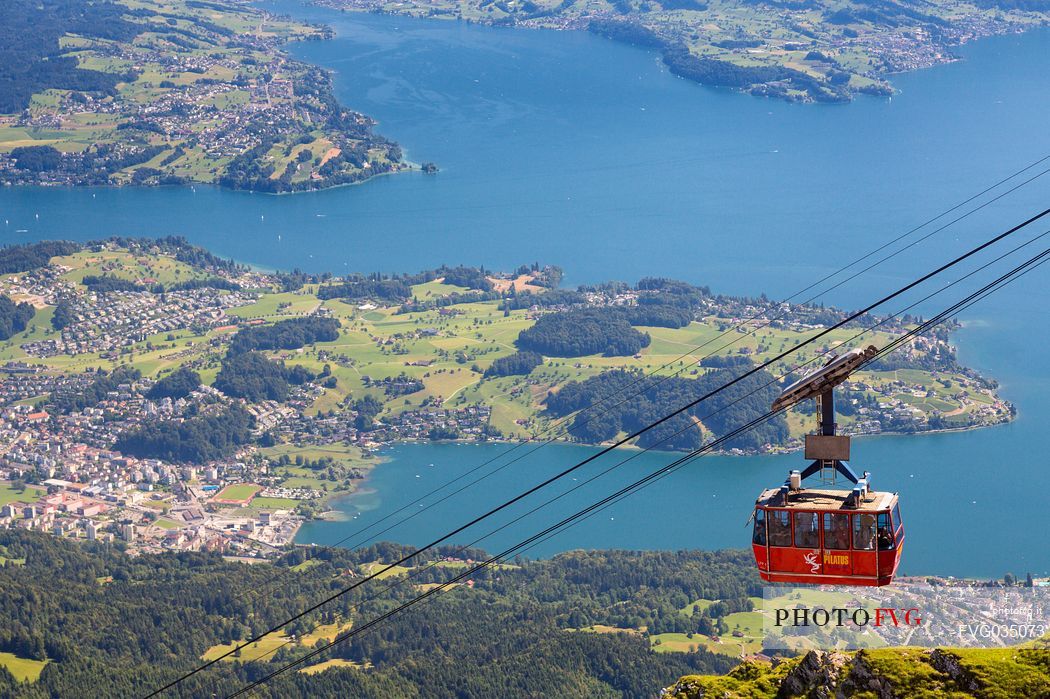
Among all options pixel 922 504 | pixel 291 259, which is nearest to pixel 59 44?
pixel 291 259

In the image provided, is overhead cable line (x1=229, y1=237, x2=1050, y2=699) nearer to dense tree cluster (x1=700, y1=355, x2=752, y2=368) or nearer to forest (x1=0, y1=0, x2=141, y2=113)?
dense tree cluster (x1=700, y1=355, x2=752, y2=368)

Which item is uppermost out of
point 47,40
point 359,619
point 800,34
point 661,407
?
point 47,40

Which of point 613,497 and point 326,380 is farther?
point 326,380

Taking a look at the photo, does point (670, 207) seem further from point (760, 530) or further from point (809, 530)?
point (809, 530)

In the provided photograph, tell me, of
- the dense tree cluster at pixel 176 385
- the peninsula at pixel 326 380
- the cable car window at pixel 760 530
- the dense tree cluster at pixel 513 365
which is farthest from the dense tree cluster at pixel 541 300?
the cable car window at pixel 760 530

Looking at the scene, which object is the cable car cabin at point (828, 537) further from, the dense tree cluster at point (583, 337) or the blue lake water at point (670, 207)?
the dense tree cluster at point (583, 337)

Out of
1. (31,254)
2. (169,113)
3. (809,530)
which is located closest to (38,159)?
(169,113)

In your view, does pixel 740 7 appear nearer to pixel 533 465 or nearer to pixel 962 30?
pixel 962 30
